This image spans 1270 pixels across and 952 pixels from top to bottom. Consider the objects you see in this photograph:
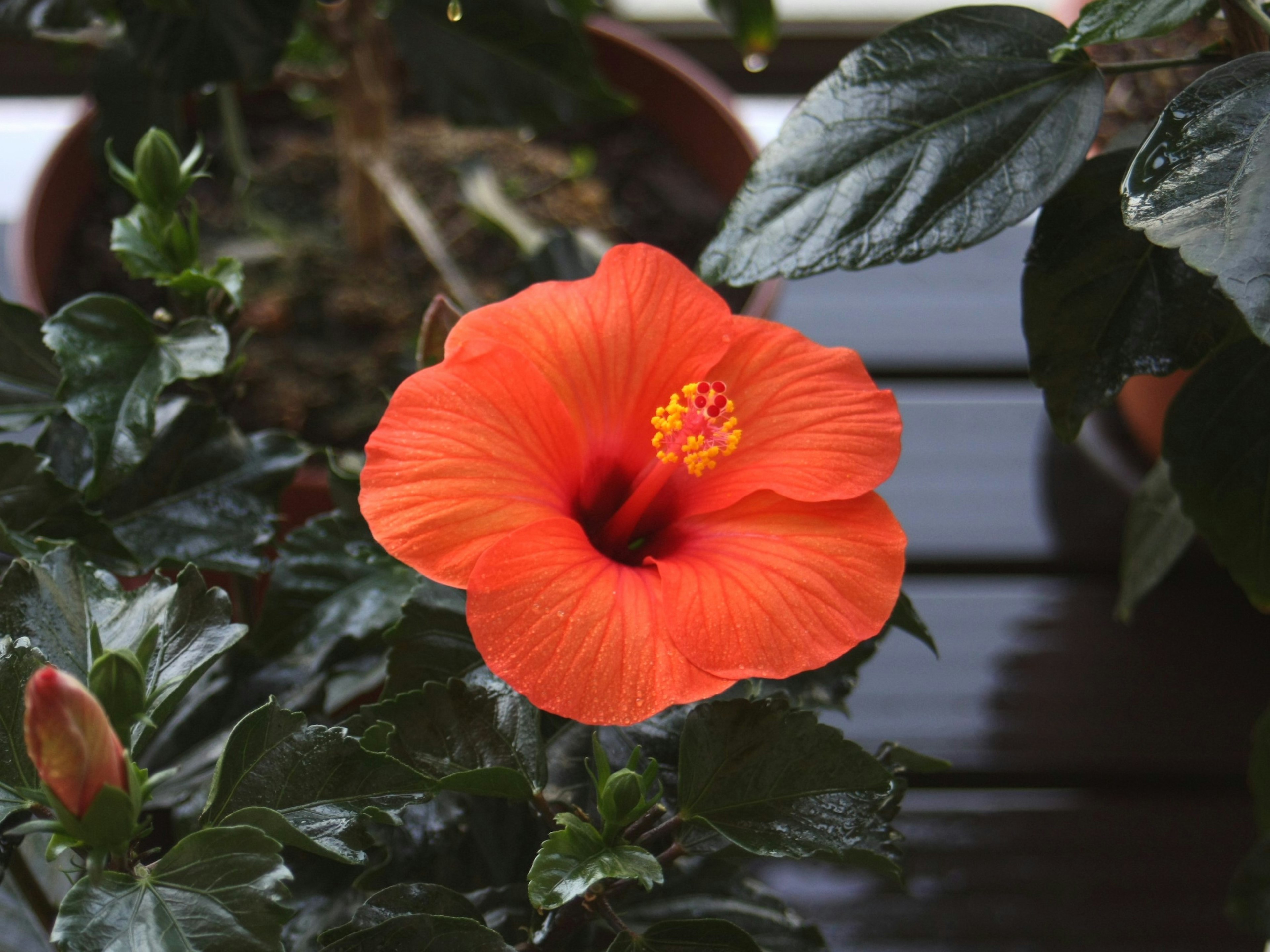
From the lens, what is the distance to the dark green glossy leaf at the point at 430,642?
50 cm

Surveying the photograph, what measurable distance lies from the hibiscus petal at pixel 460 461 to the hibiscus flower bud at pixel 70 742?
4.6 inches

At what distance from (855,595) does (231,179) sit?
26.7 inches

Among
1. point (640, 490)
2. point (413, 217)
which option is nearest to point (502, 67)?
point (413, 217)

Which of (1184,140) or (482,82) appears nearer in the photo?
(1184,140)

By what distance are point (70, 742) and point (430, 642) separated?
18 cm

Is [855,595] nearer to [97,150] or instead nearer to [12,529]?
[12,529]

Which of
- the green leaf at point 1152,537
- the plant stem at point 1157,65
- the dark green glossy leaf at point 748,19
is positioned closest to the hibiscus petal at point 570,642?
the plant stem at point 1157,65

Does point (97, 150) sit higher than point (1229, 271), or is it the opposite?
point (1229, 271)

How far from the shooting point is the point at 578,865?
0.42 metres

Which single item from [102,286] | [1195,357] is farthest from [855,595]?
[102,286]

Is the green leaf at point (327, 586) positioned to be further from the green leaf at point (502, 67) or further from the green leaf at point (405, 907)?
the green leaf at point (502, 67)

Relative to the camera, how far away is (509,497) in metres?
0.46

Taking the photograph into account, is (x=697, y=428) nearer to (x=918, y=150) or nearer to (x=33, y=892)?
(x=918, y=150)

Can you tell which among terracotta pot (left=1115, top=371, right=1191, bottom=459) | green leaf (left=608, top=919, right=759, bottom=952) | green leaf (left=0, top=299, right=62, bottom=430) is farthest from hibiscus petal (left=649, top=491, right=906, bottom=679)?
terracotta pot (left=1115, top=371, right=1191, bottom=459)
